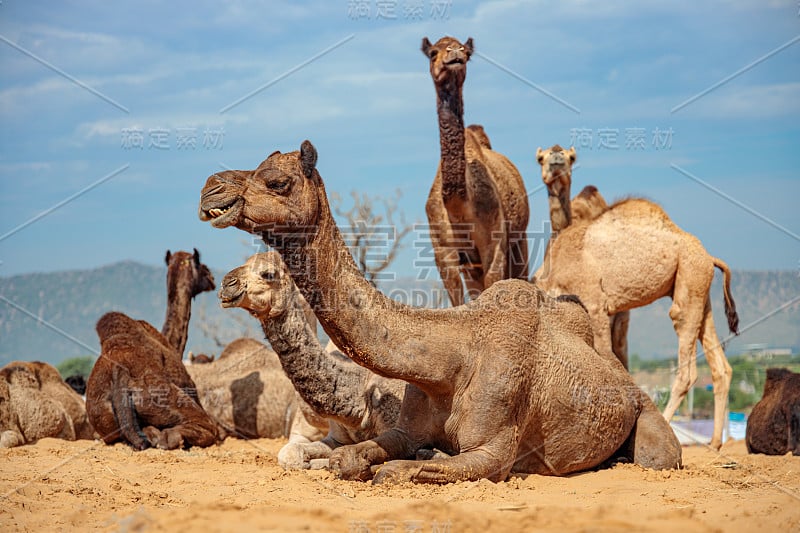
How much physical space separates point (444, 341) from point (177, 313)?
688cm

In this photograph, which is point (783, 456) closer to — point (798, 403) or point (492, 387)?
point (798, 403)

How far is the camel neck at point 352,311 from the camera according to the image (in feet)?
18.6

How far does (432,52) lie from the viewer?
10438mm

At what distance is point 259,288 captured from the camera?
7312 millimetres

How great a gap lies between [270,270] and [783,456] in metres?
5.33

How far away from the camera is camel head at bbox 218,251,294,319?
23.5 ft

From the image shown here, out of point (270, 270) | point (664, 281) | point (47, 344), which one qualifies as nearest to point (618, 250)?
point (664, 281)

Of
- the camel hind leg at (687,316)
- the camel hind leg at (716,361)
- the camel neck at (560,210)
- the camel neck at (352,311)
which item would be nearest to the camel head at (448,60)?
the camel neck at (560,210)

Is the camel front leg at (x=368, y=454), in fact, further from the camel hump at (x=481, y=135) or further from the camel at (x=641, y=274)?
the camel hump at (x=481, y=135)

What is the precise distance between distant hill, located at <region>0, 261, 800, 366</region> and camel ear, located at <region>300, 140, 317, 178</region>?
224ft

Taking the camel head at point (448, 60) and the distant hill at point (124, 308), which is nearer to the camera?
the camel head at point (448, 60)

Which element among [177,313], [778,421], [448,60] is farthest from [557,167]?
[177,313]

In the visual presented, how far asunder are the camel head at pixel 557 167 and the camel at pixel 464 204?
1.53 feet

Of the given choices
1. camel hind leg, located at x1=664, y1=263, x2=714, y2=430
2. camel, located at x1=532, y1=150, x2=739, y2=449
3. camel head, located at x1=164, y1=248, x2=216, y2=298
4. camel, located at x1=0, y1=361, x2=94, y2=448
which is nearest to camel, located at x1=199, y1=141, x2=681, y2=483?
camel, located at x1=532, y1=150, x2=739, y2=449
